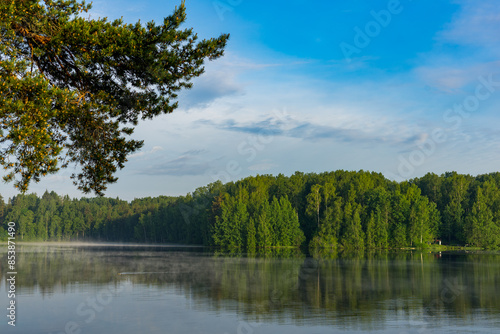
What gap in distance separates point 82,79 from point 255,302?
1726 centimetres

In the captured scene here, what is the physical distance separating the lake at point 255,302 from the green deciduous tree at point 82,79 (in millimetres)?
9633

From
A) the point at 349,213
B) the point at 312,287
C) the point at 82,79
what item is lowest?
the point at 312,287

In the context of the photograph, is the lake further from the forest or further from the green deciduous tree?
the forest

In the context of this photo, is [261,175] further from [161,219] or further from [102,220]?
[102,220]

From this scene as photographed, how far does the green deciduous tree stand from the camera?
1341cm

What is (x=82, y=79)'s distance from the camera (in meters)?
16.6

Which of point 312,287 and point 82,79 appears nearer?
point 82,79

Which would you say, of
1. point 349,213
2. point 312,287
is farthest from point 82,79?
point 349,213

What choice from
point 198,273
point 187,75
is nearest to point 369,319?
point 187,75

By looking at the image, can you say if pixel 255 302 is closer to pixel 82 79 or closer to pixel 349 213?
pixel 82 79

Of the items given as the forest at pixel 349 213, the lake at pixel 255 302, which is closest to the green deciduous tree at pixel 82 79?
the lake at pixel 255 302

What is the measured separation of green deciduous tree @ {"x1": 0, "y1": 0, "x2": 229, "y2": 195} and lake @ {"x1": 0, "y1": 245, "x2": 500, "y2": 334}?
31.6 ft

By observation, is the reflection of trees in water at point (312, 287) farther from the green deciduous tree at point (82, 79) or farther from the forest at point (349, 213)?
the forest at point (349, 213)

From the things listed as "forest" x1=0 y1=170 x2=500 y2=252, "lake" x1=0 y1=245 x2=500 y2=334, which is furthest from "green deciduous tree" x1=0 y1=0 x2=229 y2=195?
"forest" x1=0 y1=170 x2=500 y2=252
